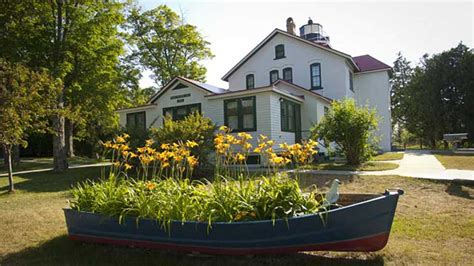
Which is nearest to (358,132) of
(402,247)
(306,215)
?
(402,247)

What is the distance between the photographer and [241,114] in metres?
17.6

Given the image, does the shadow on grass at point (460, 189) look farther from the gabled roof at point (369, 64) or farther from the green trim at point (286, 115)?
the gabled roof at point (369, 64)

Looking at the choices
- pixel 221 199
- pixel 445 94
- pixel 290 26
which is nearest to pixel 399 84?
pixel 445 94

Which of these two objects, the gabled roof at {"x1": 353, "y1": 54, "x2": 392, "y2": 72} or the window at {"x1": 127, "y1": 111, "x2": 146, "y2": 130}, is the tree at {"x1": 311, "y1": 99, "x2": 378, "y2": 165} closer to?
the window at {"x1": 127, "y1": 111, "x2": 146, "y2": 130}

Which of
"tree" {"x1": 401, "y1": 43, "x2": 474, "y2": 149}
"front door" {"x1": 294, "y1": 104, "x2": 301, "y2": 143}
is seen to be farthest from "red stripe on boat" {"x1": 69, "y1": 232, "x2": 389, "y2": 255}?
"tree" {"x1": 401, "y1": 43, "x2": 474, "y2": 149}

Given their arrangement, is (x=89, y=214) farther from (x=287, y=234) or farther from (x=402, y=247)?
(x=402, y=247)

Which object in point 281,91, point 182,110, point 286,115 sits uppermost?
point 281,91

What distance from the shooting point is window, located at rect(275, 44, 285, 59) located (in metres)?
26.2

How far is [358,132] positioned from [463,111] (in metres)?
28.9

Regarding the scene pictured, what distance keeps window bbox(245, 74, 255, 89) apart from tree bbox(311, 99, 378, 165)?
12.4 metres

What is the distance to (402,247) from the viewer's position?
4855 millimetres

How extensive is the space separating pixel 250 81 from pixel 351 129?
14121 millimetres

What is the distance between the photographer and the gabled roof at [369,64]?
91.6 ft

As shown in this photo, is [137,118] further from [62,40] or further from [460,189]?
[460,189]
